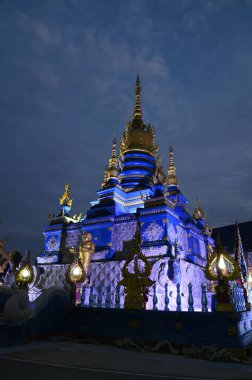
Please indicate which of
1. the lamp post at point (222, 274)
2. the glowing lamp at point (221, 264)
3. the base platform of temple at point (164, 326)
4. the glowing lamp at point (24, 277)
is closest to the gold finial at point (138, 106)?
the glowing lamp at point (24, 277)

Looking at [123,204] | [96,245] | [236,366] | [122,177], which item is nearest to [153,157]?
[122,177]

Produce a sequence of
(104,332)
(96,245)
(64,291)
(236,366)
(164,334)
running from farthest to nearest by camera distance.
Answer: (96,245) → (64,291) → (104,332) → (164,334) → (236,366)

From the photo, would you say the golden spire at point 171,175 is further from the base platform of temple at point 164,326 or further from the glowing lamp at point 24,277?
the base platform of temple at point 164,326

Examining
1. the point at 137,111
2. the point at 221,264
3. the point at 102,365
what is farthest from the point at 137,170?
the point at 102,365

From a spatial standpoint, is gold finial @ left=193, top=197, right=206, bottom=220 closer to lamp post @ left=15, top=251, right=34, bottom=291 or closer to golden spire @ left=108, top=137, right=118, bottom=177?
golden spire @ left=108, top=137, right=118, bottom=177

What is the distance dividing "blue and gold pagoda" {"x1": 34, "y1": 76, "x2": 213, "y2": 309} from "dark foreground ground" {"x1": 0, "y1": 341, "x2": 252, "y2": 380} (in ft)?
34.1

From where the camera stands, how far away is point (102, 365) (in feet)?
17.9

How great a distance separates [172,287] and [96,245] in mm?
7758

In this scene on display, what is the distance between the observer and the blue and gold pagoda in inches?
775

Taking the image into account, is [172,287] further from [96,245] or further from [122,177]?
[122,177]

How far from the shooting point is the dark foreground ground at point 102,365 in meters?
4.66

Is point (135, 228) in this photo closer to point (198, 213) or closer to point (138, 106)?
point (198, 213)

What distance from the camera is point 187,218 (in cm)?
2561

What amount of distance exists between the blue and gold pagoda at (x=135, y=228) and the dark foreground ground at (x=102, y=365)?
10.4 meters
